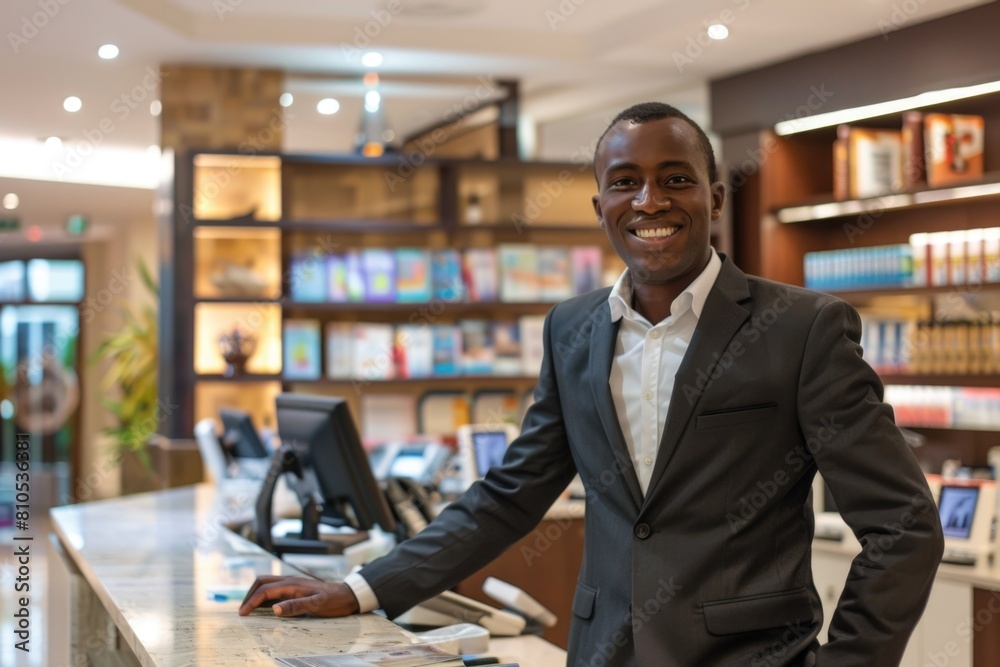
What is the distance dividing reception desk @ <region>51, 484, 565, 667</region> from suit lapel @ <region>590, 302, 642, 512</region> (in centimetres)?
52

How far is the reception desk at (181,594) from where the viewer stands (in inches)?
76.3

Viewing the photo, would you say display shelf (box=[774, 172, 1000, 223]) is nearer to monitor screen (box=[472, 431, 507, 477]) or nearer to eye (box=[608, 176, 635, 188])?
monitor screen (box=[472, 431, 507, 477])

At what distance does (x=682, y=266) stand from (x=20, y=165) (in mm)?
9168

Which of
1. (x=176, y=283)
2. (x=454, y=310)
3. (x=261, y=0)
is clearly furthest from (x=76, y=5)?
(x=454, y=310)

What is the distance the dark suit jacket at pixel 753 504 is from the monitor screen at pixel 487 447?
2.73 metres

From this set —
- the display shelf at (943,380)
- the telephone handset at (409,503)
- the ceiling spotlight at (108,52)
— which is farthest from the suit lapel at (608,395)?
the ceiling spotlight at (108,52)

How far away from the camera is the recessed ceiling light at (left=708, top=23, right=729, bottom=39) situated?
5.74 meters

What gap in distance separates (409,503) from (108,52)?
3.80 metres

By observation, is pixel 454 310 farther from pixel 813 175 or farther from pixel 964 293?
pixel 964 293

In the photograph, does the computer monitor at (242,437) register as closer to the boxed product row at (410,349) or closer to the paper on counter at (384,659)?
the boxed product row at (410,349)

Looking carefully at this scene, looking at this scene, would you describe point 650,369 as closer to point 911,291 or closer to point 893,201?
point 911,291

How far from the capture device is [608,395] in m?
1.85

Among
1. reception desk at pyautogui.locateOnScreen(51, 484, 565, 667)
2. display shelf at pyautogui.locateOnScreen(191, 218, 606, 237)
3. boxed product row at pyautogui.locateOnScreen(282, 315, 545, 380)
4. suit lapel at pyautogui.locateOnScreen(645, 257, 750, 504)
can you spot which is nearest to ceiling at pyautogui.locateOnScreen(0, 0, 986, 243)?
display shelf at pyautogui.locateOnScreen(191, 218, 606, 237)

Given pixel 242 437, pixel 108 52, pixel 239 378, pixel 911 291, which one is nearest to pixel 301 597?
pixel 242 437
